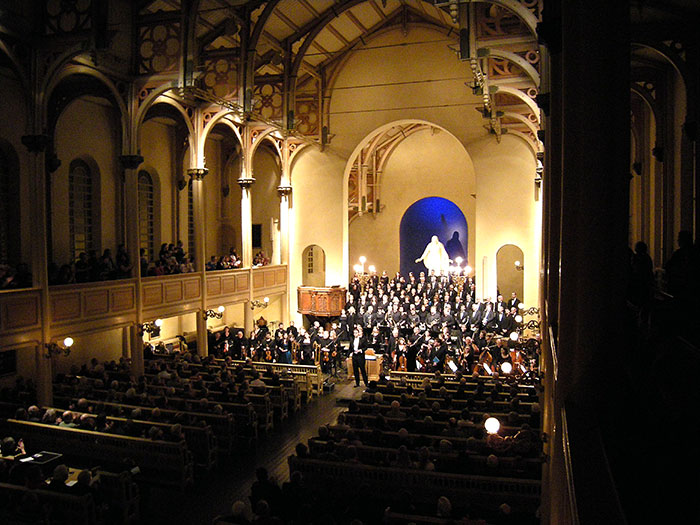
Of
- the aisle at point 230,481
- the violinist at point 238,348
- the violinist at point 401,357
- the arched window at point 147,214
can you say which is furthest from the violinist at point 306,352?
the arched window at point 147,214

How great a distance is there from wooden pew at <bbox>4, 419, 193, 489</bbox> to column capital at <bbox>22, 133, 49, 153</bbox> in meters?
5.96

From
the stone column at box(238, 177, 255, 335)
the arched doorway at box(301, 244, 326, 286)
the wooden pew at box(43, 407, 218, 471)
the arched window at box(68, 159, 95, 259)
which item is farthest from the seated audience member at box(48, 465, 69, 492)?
the arched doorway at box(301, 244, 326, 286)

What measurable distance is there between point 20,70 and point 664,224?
1362 centimetres

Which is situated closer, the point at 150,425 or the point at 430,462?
the point at 430,462

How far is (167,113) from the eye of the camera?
19078mm

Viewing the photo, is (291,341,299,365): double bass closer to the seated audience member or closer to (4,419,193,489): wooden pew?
(4,419,193,489): wooden pew

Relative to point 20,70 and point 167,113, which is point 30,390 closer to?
point 20,70

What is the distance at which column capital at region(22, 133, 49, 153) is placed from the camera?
12.1m

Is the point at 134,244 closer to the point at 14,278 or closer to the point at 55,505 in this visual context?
the point at 14,278

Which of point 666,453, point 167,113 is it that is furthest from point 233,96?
point 666,453

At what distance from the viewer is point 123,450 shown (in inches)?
370

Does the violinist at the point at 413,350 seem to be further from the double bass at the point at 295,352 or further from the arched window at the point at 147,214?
the arched window at the point at 147,214

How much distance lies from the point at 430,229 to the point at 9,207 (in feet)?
72.6

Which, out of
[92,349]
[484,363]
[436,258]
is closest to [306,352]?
[484,363]
